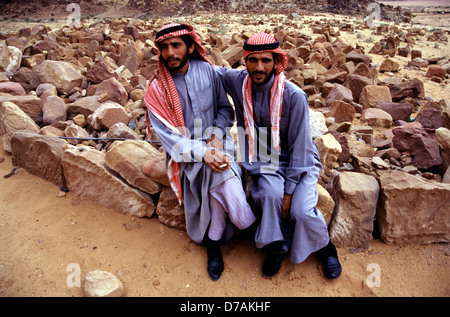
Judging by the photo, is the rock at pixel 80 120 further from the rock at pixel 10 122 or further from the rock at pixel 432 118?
the rock at pixel 432 118

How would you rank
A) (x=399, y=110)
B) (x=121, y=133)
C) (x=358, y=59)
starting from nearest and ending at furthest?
(x=121, y=133)
(x=399, y=110)
(x=358, y=59)

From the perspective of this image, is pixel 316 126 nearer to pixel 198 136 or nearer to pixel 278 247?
pixel 198 136

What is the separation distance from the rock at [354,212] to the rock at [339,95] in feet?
8.67

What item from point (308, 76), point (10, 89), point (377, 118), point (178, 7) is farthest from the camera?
point (178, 7)

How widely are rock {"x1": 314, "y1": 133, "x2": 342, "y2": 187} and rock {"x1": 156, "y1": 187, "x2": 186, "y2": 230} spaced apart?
1359 mm

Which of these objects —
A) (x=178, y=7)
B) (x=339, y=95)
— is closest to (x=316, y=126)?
(x=339, y=95)

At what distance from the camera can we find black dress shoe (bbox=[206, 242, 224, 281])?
232 cm

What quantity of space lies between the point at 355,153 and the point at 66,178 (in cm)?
309

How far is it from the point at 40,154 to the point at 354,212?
3.19 m

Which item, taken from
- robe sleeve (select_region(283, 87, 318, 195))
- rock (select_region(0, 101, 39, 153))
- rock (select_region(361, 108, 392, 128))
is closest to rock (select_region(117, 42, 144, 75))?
rock (select_region(0, 101, 39, 153))

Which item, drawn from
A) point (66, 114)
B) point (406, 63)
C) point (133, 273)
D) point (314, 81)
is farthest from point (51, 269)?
point (406, 63)

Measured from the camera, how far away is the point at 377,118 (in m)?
4.32

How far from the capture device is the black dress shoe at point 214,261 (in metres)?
2.32
